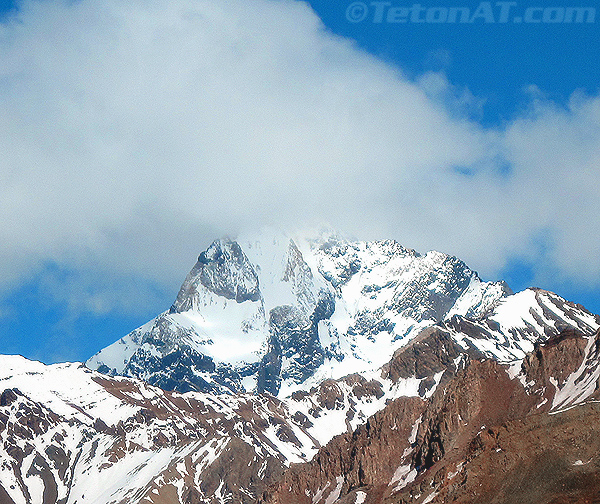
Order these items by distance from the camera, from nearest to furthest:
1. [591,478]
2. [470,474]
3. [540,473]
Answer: [591,478], [540,473], [470,474]

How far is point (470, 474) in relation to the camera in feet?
557

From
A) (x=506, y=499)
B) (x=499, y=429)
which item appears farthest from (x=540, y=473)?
(x=499, y=429)

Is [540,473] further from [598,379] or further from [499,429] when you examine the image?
[598,379]

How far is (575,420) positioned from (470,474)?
19125 millimetres

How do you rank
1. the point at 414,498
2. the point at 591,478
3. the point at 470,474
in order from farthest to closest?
the point at 414,498, the point at 470,474, the point at 591,478

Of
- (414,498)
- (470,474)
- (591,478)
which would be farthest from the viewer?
(414,498)

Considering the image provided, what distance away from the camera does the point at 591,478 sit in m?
147

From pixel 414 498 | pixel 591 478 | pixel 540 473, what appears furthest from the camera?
pixel 414 498

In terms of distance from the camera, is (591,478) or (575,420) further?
(575,420)

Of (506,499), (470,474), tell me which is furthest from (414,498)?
(506,499)

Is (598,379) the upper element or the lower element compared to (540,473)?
upper

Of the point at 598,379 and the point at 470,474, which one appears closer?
the point at 470,474

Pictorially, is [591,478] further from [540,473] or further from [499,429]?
[499,429]

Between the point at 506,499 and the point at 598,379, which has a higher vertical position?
the point at 598,379
